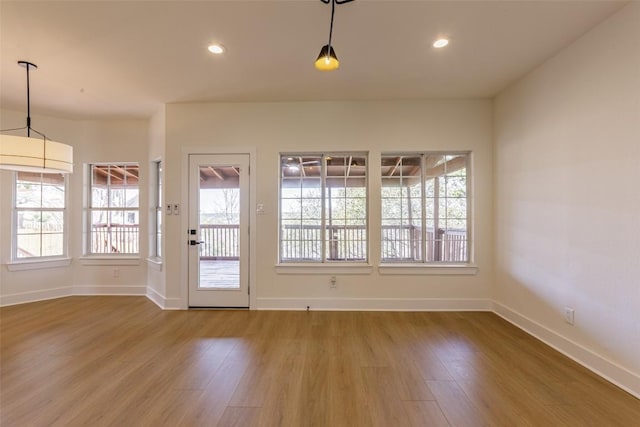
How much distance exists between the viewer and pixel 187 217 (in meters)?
3.57

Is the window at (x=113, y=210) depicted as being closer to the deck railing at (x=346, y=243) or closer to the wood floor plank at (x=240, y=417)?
the deck railing at (x=346, y=243)

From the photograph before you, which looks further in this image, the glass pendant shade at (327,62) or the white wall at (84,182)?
the white wall at (84,182)

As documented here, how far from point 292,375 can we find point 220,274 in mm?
1909

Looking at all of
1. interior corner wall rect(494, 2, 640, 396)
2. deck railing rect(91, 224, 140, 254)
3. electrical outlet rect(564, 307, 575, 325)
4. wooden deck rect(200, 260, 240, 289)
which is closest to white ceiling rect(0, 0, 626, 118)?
interior corner wall rect(494, 2, 640, 396)

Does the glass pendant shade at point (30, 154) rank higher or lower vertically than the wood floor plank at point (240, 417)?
higher

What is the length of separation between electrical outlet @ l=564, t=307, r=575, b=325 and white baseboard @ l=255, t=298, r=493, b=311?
A: 103 centimetres

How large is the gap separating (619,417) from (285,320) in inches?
108

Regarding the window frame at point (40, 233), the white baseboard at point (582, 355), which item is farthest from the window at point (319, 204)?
the window frame at point (40, 233)

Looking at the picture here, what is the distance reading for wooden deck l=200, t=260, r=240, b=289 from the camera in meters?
3.56

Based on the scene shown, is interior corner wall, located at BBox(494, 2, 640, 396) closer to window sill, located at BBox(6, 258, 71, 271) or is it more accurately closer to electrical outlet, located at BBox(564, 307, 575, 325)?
electrical outlet, located at BBox(564, 307, 575, 325)

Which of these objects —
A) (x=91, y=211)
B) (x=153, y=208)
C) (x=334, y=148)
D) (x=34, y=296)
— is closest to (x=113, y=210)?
(x=91, y=211)

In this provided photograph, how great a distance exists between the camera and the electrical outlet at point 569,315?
238 centimetres

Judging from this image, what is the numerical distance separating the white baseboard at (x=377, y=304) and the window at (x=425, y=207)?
1.74ft

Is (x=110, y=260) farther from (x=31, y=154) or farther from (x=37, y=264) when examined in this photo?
(x=31, y=154)
